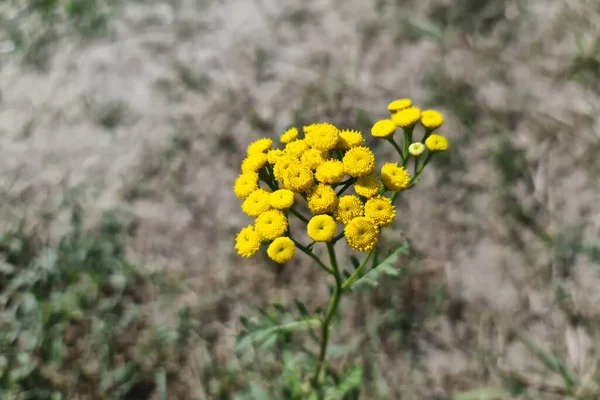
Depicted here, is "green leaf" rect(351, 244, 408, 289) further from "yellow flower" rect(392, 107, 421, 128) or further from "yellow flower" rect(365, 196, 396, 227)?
"yellow flower" rect(392, 107, 421, 128)

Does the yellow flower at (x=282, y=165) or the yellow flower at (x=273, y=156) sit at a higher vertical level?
the yellow flower at (x=282, y=165)

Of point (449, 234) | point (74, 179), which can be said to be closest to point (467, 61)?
point (449, 234)

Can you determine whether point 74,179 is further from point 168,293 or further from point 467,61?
point 467,61

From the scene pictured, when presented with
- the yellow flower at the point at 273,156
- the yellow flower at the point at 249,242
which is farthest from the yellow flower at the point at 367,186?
the yellow flower at the point at 249,242

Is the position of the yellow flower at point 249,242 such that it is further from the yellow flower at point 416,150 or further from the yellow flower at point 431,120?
the yellow flower at point 431,120

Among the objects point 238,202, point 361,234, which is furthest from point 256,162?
point 238,202

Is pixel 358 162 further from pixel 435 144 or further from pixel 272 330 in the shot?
pixel 272 330
